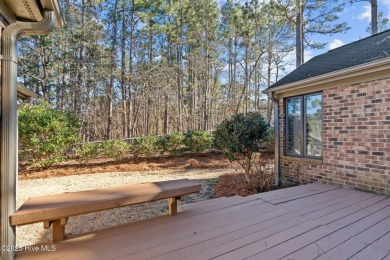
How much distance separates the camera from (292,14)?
1181cm

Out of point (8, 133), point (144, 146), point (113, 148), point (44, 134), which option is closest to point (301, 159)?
point (8, 133)

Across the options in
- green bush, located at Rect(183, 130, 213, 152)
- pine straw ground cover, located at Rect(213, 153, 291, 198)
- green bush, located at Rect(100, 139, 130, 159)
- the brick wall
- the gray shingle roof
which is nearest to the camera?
the brick wall

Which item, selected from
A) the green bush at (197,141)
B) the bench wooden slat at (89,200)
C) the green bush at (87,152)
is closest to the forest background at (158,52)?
the green bush at (87,152)

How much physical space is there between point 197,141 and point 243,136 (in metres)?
5.08

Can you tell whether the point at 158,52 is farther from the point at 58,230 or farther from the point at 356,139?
the point at 58,230

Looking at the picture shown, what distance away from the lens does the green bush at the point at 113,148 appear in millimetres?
8477

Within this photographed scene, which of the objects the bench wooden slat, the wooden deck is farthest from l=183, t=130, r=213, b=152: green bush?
the bench wooden slat

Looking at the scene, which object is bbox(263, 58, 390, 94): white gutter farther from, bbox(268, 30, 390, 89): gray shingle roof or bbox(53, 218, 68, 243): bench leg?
bbox(53, 218, 68, 243): bench leg

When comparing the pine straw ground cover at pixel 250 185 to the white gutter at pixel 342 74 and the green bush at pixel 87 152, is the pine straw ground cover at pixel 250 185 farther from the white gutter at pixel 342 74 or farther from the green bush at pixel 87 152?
the green bush at pixel 87 152

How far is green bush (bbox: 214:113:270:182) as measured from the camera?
4879 mm

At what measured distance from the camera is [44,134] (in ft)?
23.4

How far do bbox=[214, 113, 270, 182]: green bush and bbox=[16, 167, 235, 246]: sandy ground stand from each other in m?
1.17

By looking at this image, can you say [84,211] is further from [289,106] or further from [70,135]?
[70,135]

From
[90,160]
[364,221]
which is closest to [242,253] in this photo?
[364,221]
